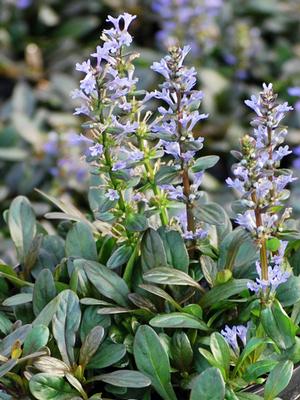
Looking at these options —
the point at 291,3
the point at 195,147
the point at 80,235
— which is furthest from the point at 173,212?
the point at 291,3

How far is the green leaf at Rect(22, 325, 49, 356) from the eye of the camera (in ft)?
3.30

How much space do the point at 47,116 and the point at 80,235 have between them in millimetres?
1562

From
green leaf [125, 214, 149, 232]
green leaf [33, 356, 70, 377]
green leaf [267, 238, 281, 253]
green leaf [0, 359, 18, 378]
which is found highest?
green leaf [125, 214, 149, 232]

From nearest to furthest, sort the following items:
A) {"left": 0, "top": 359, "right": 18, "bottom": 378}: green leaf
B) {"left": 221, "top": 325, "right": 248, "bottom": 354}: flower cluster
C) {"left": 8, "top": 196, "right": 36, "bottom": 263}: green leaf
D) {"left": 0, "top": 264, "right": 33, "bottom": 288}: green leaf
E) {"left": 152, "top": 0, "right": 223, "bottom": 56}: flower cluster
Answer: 1. {"left": 0, "top": 359, "right": 18, "bottom": 378}: green leaf
2. {"left": 221, "top": 325, "right": 248, "bottom": 354}: flower cluster
3. {"left": 0, "top": 264, "right": 33, "bottom": 288}: green leaf
4. {"left": 8, "top": 196, "right": 36, "bottom": 263}: green leaf
5. {"left": 152, "top": 0, "right": 223, "bottom": 56}: flower cluster

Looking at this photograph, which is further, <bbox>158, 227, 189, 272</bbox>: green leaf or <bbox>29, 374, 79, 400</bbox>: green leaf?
<bbox>158, 227, 189, 272</bbox>: green leaf

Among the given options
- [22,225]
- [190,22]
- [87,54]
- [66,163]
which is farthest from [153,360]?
[87,54]

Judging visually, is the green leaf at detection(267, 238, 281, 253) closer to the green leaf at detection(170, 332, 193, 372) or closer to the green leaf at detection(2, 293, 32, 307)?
the green leaf at detection(170, 332, 193, 372)

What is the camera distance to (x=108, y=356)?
1.04 metres

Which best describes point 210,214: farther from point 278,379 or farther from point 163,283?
point 278,379

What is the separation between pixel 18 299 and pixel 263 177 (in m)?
0.36

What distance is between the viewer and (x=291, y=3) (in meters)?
3.15

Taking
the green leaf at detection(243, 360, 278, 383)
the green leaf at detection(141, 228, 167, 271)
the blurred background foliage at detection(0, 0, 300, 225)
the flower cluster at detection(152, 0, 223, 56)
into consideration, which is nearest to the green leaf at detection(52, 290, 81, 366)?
the green leaf at detection(141, 228, 167, 271)

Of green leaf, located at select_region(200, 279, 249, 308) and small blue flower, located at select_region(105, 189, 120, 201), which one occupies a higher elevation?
small blue flower, located at select_region(105, 189, 120, 201)

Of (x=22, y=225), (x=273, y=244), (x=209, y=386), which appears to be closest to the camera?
(x=209, y=386)
